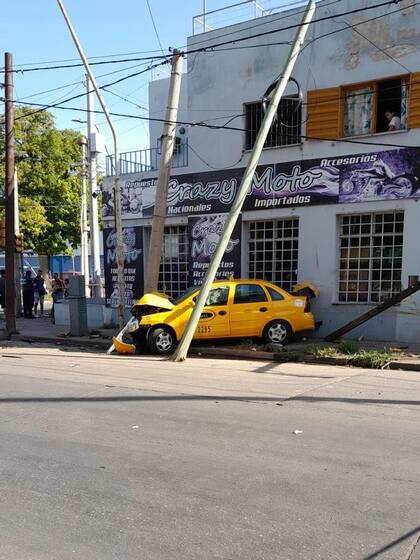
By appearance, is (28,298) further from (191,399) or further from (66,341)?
(191,399)

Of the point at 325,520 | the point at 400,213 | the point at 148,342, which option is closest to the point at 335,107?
the point at 400,213

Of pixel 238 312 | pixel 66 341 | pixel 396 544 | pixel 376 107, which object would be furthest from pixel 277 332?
pixel 396 544

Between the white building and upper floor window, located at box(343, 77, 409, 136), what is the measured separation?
25 mm

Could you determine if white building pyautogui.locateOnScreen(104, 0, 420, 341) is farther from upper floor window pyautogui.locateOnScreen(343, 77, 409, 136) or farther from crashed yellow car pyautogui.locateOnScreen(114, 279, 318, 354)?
crashed yellow car pyautogui.locateOnScreen(114, 279, 318, 354)

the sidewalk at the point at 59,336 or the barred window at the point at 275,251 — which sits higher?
the barred window at the point at 275,251

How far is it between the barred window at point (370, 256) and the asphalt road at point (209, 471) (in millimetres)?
5333

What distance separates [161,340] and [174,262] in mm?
5059

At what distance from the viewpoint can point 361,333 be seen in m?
13.4

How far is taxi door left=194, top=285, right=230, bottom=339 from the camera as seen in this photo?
12.4 meters

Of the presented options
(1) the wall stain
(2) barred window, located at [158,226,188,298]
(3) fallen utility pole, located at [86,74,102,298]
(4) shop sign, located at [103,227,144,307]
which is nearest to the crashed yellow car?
(2) barred window, located at [158,226,188,298]

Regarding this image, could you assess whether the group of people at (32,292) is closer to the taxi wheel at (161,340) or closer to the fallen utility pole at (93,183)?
the fallen utility pole at (93,183)

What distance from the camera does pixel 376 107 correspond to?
13180 millimetres

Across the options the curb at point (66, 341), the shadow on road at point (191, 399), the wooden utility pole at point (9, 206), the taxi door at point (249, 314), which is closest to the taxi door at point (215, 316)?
the taxi door at point (249, 314)

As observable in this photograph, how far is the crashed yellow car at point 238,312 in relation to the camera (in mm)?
12336
